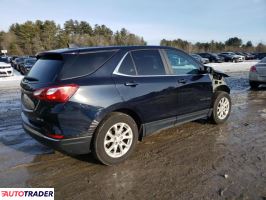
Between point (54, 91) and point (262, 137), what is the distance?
394 centimetres

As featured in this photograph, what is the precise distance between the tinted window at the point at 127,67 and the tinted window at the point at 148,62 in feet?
0.33

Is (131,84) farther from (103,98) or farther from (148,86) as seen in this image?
(103,98)

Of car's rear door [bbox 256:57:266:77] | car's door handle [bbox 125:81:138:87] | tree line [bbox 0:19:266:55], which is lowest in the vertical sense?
car's rear door [bbox 256:57:266:77]

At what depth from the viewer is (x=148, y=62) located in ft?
16.2

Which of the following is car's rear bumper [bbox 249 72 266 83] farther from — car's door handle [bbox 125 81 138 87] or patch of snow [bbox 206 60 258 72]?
patch of snow [bbox 206 60 258 72]

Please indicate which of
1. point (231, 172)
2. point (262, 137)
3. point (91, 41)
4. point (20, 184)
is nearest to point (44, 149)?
point (20, 184)

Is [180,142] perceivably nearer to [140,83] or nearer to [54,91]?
[140,83]

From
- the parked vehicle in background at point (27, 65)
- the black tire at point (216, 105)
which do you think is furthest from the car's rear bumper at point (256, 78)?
the parked vehicle in background at point (27, 65)

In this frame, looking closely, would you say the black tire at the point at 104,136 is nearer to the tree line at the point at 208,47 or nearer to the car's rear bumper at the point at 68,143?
the car's rear bumper at the point at 68,143

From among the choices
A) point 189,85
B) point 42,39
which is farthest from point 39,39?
point 189,85

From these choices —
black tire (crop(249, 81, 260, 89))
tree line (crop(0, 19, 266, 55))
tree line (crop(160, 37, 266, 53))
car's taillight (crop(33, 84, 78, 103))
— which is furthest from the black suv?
tree line (crop(160, 37, 266, 53))

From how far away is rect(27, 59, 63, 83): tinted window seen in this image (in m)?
4.06

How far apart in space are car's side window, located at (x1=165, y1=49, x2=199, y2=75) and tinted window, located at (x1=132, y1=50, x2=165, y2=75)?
28 cm

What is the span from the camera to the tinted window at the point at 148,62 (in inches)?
187
